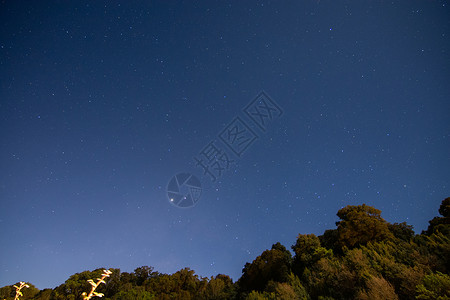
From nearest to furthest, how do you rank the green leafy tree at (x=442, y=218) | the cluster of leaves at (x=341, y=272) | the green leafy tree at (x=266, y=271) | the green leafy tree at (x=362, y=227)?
the cluster of leaves at (x=341, y=272), the green leafy tree at (x=362, y=227), the green leafy tree at (x=442, y=218), the green leafy tree at (x=266, y=271)

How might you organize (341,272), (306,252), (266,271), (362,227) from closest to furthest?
(341,272)
(362,227)
(306,252)
(266,271)

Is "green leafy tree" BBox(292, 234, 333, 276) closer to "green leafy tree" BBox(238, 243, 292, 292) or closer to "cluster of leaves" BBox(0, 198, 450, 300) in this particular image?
"cluster of leaves" BBox(0, 198, 450, 300)

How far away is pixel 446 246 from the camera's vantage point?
41.2 ft

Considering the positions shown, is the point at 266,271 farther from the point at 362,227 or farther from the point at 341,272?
the point at 341,272

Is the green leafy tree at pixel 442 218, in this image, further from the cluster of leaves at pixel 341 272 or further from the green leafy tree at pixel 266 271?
the green leafy tree at pixel 266 271

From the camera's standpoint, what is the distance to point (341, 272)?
13.8 meters

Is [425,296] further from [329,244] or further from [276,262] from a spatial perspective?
[329,244]

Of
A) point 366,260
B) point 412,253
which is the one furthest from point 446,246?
point 366,260

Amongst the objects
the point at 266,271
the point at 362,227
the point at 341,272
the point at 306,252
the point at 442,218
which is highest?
the point at 266,271

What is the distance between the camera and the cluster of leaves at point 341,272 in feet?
35.3

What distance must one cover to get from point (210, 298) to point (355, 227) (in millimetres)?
18531

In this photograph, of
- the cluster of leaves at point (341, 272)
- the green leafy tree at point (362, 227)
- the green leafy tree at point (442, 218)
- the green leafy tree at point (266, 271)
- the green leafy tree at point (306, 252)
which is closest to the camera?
the cluster of leaves at point (341, 272)

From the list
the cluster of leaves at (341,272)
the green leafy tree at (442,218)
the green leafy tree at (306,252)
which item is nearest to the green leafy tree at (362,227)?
the cluster of leaves at (341,272)

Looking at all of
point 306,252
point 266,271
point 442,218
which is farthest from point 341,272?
point 442,218
